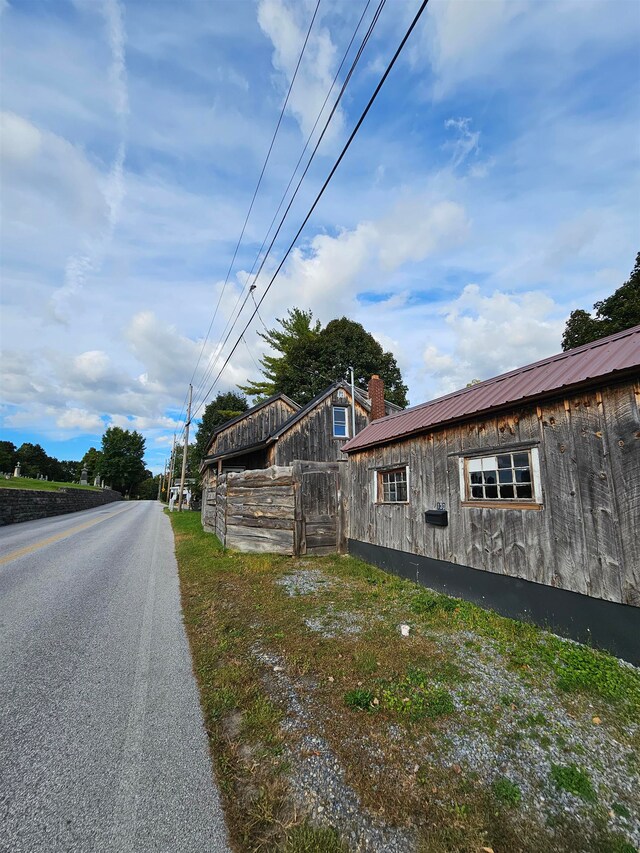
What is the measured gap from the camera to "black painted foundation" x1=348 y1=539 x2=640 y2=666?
4.23 metres

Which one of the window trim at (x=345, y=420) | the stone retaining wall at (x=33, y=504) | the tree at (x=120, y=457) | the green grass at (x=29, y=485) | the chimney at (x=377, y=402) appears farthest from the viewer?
the tree at (x=120, y=457)

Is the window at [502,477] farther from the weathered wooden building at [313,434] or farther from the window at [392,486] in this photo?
the weathered wooden building at [313,434]

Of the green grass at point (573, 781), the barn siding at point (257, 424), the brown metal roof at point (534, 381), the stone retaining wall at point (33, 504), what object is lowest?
the green grass at point (573, 781)

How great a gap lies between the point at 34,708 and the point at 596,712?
509 cm

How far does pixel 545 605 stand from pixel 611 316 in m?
26.5

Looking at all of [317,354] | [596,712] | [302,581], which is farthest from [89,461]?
[596,712]

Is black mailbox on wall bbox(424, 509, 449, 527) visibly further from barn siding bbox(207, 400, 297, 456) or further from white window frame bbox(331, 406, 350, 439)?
barn siding bbox(207, 400, 297, 456)

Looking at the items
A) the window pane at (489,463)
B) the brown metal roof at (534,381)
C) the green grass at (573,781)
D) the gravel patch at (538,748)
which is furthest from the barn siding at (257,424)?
the green grass at (573,781)

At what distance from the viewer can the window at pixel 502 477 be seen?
5.41 meters

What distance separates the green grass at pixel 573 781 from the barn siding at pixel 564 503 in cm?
231

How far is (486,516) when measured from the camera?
602 centimetres

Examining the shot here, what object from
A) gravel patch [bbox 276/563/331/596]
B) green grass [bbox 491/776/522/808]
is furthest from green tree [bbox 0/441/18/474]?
green grass [bbox 491/776/522/808]

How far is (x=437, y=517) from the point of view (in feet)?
22.7

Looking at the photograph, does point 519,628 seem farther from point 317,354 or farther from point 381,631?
point 317,354
